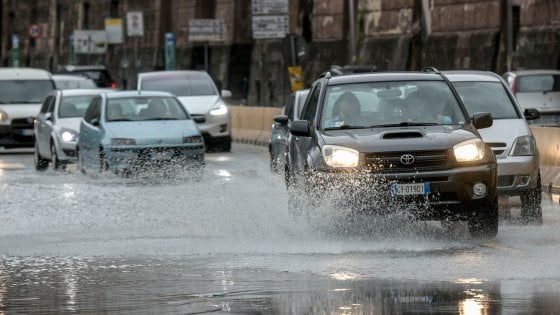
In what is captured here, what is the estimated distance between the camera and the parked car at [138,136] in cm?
2480

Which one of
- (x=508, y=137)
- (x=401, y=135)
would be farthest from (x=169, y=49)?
(x=401, y=135)

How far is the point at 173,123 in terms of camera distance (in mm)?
25578

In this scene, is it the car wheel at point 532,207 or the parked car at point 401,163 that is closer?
the parked car at point 401,163

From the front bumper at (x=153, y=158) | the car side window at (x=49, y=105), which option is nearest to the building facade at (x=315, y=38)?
the car side window at (x=49, y=105)

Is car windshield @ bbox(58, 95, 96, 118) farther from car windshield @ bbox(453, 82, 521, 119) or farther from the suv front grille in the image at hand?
the suv front grille

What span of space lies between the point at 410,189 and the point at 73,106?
16.2 m

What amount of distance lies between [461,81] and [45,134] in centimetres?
1199

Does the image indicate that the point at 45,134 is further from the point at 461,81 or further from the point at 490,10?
the point at 490,10

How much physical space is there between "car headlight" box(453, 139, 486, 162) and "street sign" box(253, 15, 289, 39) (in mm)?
31767

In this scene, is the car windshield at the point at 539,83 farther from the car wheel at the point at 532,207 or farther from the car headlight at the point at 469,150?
the car headlight at the point at 469,150

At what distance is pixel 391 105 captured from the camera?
15.8 meters

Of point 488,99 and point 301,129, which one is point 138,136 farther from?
point 301,129

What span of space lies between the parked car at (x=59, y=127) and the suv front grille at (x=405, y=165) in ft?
46.9

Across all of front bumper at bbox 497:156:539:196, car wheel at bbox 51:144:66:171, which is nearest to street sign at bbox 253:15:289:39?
car wheel at bbox 51:144:66:171
